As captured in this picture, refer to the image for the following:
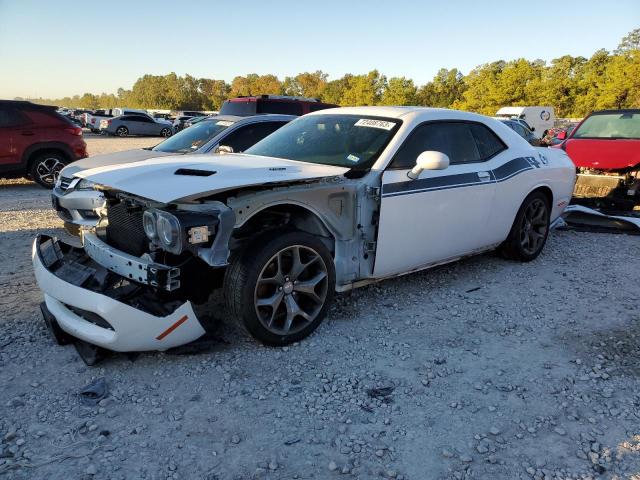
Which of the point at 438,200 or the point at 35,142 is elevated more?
the point at 438,200

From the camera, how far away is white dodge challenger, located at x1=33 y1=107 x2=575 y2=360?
2783 mm

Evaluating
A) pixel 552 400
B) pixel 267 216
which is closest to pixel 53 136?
pixel 267 216

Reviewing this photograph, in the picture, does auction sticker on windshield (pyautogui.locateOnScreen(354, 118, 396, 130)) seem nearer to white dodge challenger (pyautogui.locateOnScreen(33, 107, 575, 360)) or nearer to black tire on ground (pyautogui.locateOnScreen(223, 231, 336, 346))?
white dodge challenger (pyautogui.locateOnScreen(33, 107, 575, 360))

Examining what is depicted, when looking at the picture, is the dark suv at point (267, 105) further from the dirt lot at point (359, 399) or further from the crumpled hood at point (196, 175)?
the dirt lot at point (359, 399)

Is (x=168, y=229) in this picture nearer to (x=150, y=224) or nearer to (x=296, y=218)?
(x=150, y=224)

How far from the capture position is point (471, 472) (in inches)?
85.9

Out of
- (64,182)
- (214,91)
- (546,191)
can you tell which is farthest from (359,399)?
(214,91)

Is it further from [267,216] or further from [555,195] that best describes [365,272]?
[555,195]

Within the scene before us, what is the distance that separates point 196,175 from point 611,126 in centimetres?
847

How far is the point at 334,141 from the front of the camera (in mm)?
4000

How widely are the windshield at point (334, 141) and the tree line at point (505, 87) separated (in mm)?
36580

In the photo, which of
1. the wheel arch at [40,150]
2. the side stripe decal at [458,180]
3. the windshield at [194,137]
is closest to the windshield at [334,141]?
the side stripe decal at [458,180]

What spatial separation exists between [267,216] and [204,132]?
3973mm

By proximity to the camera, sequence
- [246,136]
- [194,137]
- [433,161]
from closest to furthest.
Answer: [433,161] → [246,136] → [194,137]
